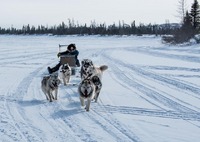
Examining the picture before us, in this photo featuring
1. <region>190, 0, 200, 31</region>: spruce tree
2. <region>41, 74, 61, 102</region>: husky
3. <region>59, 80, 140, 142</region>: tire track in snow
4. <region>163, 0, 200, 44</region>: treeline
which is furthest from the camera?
<region>190, 0, 200, 31</region>: spruce tree

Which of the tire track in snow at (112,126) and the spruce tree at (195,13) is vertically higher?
the spruce tree at (195,13)

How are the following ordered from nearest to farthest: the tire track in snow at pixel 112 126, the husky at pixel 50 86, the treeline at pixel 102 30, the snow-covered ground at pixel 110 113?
the tire track in snow at pixel 112 126 < the snow-covered ground at pixel 110 113 < the husky at pixel 50 86 < the treeline at pixel 102 30

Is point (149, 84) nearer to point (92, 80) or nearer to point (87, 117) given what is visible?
point (92, 80)

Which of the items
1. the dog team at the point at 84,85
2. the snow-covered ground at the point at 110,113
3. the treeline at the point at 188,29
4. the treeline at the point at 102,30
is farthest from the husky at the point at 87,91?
the treeline at the point at 102,30

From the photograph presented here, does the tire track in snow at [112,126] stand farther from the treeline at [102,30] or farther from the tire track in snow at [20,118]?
the treeline at [102,30]

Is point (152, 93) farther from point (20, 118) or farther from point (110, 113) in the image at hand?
point (20, 118)

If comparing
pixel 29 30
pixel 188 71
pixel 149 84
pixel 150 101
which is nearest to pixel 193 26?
pixel 188 71

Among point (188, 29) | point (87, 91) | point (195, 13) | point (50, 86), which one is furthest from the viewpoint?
point (195, 13)

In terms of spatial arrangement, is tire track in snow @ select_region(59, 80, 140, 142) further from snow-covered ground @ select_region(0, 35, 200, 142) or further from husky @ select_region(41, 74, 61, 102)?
husky @ select_region(41, 74, 61, 102)

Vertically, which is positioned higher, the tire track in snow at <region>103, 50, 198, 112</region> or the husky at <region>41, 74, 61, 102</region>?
the husky at <region>41, 74, 61, 102</region>

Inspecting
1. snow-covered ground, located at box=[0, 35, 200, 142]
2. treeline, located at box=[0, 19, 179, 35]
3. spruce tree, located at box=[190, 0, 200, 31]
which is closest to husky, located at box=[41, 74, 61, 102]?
snow-covered ground, located at box=[0, 35, 200, 142]

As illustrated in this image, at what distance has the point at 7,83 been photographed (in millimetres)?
14883

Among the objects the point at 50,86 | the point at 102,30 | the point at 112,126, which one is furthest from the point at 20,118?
the point at 102,30

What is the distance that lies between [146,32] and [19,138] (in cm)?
A: 9348
